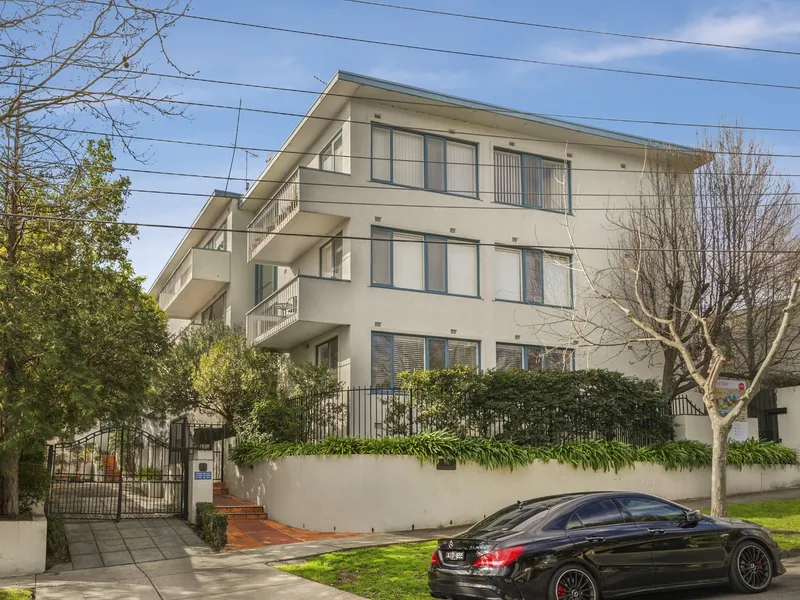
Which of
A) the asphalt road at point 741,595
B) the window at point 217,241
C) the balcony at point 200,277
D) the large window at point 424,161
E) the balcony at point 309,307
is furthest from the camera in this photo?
the window at point 217,241

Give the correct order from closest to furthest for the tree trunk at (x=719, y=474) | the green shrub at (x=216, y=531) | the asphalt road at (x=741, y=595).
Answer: the asphalt road at (x=741, y=595)
the green shrub at (x=216, y=531)
the tree trunk at (x=719, y=474)

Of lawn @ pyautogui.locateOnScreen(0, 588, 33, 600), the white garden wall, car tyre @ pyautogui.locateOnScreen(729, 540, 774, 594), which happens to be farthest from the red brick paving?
car tyre @ pyautogui.locateOnScreen(729, 540, 774, 594)

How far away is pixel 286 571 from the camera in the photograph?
45.0 feet

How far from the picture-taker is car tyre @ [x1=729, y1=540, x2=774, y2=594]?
1121 cm

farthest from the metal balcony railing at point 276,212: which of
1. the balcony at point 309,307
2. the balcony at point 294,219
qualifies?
the balcony at point 309,307

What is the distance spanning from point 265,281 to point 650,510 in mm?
20199

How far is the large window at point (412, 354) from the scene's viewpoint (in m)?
22.1

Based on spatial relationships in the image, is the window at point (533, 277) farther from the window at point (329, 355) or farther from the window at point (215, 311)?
the window at point (215, 311)

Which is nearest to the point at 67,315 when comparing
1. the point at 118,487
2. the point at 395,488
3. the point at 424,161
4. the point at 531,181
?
the point at 118,487

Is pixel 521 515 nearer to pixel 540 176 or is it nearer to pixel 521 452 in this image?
pixel 521 452

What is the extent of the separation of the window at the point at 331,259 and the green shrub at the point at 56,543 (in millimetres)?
9923

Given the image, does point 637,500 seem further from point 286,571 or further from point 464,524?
point 464,524

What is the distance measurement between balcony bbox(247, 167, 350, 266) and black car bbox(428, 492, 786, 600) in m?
10.4

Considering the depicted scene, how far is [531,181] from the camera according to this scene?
2531 cm
